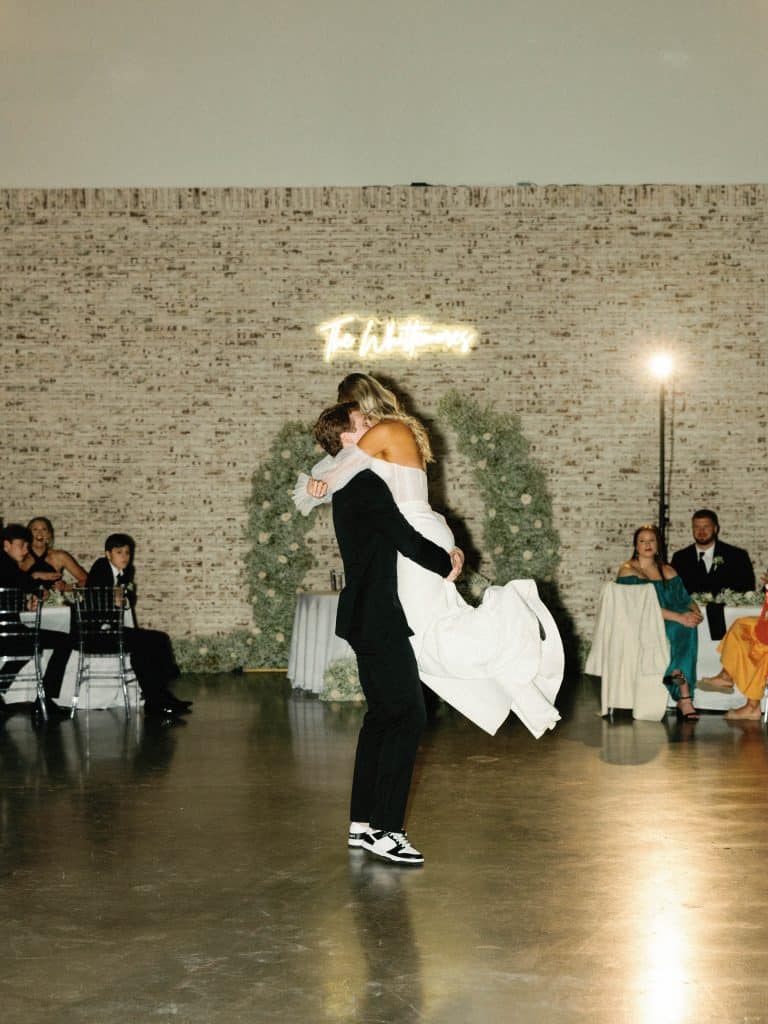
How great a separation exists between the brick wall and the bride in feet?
23.8

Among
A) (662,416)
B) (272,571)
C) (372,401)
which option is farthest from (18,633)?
(662,416)

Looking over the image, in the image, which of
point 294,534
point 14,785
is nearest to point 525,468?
point 294,534

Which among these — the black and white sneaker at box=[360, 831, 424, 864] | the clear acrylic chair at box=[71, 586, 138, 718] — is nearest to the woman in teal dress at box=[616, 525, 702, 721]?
the clear acrylic chair at box=[71, 586, 138, 718]

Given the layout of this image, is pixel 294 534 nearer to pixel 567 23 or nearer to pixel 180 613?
pixel 180 613

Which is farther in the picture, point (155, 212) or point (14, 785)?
point (155, 212)

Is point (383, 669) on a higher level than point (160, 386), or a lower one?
lower

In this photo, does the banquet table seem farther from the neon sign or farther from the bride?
the bride

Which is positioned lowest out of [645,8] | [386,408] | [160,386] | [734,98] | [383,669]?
[383,669]

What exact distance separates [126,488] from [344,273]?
303 centimetres

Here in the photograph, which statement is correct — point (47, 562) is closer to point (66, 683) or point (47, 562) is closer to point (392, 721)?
point (66, 683)

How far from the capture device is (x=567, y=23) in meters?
12.1

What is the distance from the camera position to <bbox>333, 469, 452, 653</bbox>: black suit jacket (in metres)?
4.57

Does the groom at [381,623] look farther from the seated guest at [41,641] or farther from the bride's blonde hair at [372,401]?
the seated guest at [41,641]

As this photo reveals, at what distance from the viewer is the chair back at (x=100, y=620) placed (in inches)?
349
